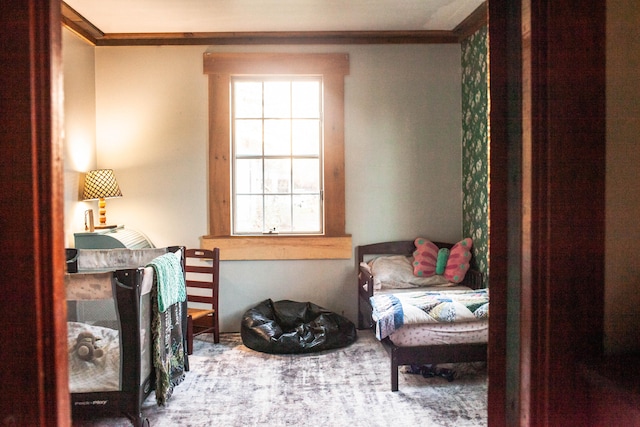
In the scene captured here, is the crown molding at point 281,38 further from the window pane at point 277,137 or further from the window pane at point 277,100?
the window pane at point 277,137

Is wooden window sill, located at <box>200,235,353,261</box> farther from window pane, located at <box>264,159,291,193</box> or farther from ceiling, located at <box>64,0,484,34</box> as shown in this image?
ceiling, located at <box>64,0,484,34</box>

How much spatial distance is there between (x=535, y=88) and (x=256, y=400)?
8.91 ft

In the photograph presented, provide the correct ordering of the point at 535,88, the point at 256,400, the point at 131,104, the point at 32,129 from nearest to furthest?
1. the point at 32,129
2. the point at 535,88
3. the point at 256,400
4. the point at 131,104

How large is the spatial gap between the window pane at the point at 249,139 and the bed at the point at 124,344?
1993mm

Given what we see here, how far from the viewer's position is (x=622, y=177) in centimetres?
122

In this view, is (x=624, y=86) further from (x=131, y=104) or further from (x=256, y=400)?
(x=131, y=104)

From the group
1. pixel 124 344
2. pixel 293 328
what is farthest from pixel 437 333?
pixel 124 344

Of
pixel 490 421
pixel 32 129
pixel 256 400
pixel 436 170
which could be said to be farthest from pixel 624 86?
pixel 436 170

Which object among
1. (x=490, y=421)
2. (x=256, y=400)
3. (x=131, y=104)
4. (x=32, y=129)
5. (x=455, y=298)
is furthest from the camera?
(x=131, y=104)

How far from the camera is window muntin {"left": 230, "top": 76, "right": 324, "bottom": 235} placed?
500cm

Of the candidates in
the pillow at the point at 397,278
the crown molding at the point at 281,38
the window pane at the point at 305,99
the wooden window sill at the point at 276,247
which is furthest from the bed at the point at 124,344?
the crown molding at the point at 281,38

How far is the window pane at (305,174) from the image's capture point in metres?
5.04

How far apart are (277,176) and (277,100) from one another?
726 millimetres

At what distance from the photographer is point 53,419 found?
3.72ft
